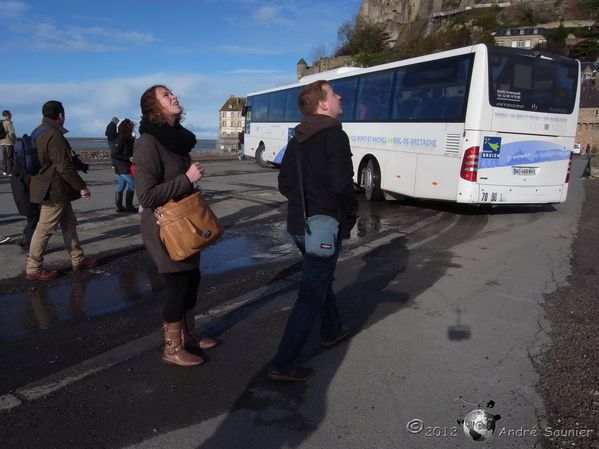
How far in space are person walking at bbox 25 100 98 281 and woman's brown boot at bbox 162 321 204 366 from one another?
108 inches

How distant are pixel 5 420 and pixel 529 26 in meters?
104

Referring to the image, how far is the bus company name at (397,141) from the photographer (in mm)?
Answer: 10120

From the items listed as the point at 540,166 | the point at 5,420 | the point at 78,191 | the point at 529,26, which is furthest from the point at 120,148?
the point at 529,26

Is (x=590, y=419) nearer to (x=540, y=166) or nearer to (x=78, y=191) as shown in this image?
(x=78, y=191)

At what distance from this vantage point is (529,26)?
90375 mm

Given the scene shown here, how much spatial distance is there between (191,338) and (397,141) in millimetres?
8406

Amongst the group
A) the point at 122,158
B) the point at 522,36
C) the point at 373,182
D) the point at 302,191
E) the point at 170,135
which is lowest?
the point at 373,182

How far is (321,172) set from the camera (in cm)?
328

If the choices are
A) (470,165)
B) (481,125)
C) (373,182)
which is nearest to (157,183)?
(470,165)

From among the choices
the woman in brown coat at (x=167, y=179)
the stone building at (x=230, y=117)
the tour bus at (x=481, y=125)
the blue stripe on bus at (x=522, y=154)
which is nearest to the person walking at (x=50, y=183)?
the woman in brown coat at (x=167, y=179)

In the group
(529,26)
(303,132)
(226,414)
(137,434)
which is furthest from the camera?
(529,26)

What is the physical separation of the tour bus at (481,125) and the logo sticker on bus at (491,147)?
0.02 m

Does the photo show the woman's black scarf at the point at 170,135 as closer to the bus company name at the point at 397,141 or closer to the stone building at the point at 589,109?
the bus company name at the point at 397,141

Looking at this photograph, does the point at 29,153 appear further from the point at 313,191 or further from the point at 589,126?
the point at 589,126
